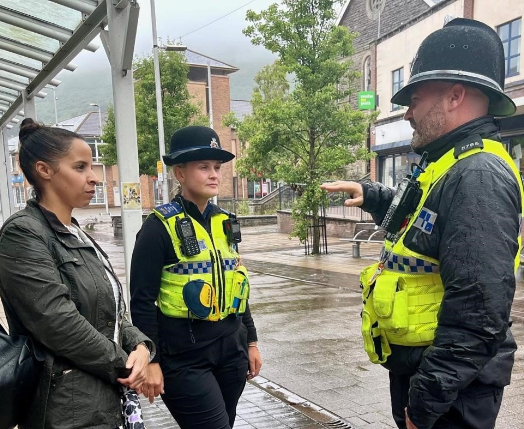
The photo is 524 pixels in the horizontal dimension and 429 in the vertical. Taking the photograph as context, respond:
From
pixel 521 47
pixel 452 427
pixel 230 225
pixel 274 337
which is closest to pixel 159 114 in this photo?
pixel 521 47

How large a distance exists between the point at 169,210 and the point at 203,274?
37cm

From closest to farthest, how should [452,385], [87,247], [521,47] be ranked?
[452,385] < [87,247] < [521,47]

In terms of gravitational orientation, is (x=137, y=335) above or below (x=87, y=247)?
below

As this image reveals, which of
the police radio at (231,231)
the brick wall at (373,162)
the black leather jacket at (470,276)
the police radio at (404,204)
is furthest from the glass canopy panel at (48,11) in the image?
the brick wall at (373,162)

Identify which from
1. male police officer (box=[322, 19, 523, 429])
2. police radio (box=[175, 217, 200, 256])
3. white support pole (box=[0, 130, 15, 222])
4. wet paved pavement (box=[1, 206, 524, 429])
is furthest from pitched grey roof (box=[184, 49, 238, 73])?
male police officer (box=[322, 19, 523, 429])

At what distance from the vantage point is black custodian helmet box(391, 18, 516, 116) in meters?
1.70

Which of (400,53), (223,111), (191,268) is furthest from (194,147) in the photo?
(223,111)

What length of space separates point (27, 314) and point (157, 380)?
2.36 ft

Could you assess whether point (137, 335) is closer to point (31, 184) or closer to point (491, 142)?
point (31, 184)

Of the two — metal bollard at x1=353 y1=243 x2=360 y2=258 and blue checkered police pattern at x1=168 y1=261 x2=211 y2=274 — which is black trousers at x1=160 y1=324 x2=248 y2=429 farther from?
metal bollard at x1=353 y1=243 x2=360 y2=258

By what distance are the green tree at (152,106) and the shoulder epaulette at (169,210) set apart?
19024mm

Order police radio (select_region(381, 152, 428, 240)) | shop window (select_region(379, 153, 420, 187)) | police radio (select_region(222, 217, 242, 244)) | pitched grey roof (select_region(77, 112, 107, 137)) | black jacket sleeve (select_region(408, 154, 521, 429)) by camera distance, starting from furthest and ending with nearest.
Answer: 1. pitched grey roof (select_region(77, 112, 107, 137))
2. shop window (select_region(379, 153, 420, 187))
3. police radio (select_region(222, 217, 242, 244))
4. police radio (select_region(381, 152, 428, 240))
5. black jacket sleeve (select_region(408, 154, 521, 429))

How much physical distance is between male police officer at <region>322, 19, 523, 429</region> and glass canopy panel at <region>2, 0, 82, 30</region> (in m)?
4.01

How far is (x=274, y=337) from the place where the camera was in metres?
5.75
